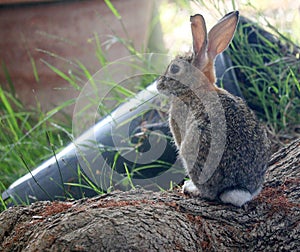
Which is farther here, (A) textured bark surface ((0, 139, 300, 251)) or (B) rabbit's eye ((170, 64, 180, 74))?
(B) rabbit's eye ((170, 64, 180, 74))

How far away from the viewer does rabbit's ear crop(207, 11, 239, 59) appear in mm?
2527

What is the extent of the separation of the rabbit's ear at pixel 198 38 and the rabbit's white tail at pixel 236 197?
27.6 inches

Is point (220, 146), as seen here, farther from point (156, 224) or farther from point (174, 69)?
point (174, 69)

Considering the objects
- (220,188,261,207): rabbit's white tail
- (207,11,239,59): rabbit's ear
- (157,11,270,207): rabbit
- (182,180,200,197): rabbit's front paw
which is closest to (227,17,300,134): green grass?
(207,11,239,59): rabbit's ear

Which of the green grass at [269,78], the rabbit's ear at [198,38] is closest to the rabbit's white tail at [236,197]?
the rabbit's ear at [198,38]

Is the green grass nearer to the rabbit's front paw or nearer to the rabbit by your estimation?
the rabbit

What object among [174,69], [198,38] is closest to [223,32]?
[198,38]

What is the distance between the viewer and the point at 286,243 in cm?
192

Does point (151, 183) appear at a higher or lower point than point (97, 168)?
lower

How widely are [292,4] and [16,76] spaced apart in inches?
93.2

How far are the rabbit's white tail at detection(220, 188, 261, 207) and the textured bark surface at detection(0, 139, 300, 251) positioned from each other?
25mm

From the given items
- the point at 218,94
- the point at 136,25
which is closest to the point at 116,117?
the point at 218,94

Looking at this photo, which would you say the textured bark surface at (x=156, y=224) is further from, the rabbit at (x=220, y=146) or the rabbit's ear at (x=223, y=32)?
the rabbit's ear at (x=223, y=32)

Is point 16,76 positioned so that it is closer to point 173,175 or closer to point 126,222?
point 173,175
